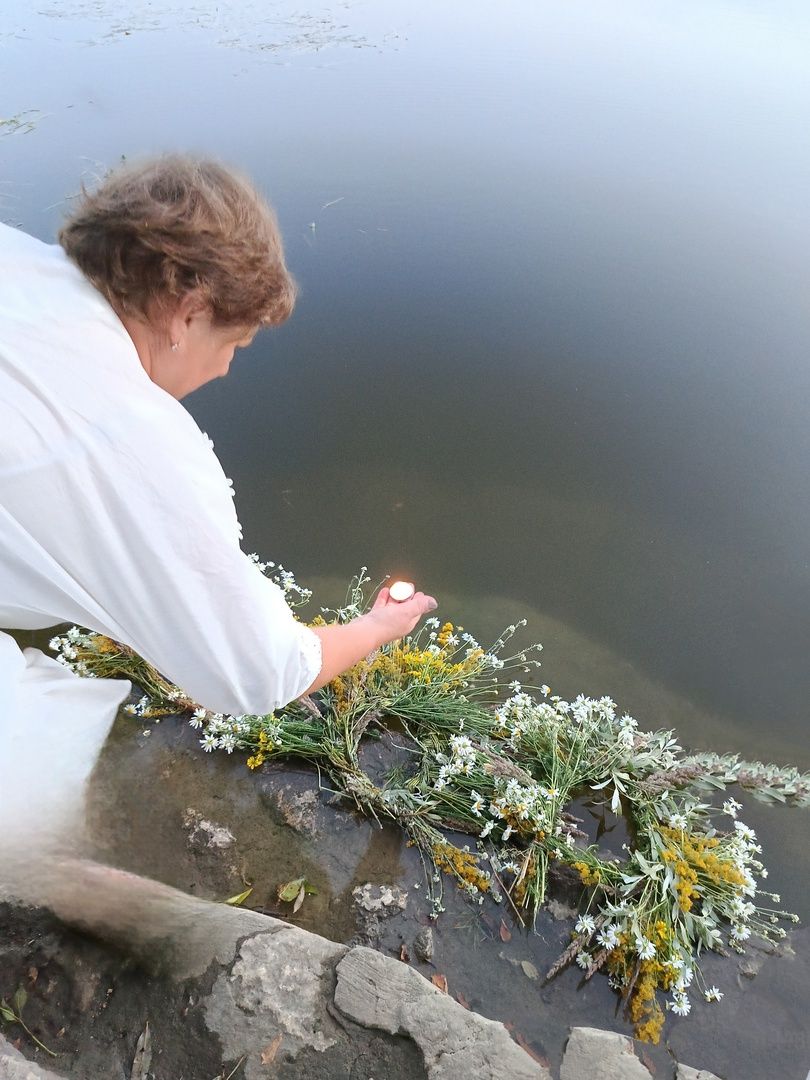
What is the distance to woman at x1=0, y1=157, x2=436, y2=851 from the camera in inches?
39.1

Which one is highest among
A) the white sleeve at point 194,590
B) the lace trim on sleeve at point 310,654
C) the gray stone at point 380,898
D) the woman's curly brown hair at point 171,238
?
the woman's curly brown hair at point 171,238

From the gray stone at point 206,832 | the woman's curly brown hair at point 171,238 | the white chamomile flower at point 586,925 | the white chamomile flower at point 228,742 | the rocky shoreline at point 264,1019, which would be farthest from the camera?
the white chamomile flower at point 228,742

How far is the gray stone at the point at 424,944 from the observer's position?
6.29 feet

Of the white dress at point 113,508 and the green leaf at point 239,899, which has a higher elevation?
the white dress at point 113,508

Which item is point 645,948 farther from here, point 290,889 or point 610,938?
point 290,889

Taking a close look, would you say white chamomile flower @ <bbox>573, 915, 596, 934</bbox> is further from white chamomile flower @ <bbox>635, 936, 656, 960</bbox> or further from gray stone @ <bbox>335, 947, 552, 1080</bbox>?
gray stone @ <bbox>335, 947, 552, 1080</bbox>

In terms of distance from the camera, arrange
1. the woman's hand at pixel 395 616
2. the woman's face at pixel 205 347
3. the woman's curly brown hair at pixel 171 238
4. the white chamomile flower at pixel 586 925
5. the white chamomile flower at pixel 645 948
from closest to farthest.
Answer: the woman's curly brown hair at pixel 171 238, the woman's face at pixel 205 347, the woman's hand at pixel 395 616, the white chamomile flower at pixel 645 948, the white chamomile flower at pixel 586 925

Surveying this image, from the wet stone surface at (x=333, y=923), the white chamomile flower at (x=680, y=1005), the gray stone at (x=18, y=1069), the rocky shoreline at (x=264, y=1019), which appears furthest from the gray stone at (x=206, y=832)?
the white chamomile flower at (x=680, y=1005)

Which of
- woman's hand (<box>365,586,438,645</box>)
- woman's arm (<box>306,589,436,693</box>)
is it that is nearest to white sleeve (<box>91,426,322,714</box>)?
woman's arm (<box>306,589,436,693</box>)

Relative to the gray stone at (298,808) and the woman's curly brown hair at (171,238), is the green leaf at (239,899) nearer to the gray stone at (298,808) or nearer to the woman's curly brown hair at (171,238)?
the gray stone at (298,808)

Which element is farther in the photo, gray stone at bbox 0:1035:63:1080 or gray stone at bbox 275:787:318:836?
gray stone at bbox 275:787:318:836

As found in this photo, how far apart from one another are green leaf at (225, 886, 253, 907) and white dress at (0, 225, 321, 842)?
101cm

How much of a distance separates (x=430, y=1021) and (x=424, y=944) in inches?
10.9

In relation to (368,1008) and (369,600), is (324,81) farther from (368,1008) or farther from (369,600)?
(368,1008)
